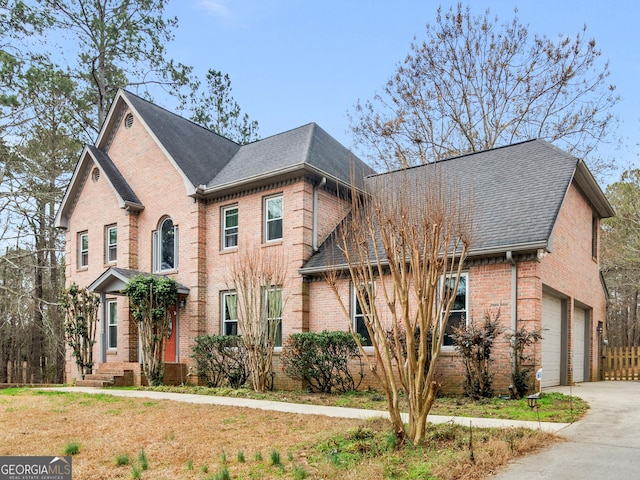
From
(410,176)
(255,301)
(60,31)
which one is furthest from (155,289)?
(60,31)

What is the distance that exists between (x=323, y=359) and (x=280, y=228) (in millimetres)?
4543

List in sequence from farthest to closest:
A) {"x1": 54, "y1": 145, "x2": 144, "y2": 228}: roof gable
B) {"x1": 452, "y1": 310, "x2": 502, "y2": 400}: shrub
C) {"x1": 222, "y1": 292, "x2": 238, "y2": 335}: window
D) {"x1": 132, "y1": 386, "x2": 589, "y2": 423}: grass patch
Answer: {"x1": 54, "y1": 145, "x2": 144, "y2": 228}: roof gable → {"x1": 222, "y1": 292, "x2": 238, "y2": 335}: window → {"x1": 452, "y1": 310, "x2": 502, "y2": 400}: shrub → {"x1": 132, "y1": 386, "x2": 589, "y2": 423}: grass patch

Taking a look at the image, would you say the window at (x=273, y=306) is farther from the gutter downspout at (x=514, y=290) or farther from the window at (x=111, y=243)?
the window at (x=111, y=243)

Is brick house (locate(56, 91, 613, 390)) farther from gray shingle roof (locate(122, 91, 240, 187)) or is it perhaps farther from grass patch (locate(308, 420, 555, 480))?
grass patch (locate(308, 420, 555, 480))

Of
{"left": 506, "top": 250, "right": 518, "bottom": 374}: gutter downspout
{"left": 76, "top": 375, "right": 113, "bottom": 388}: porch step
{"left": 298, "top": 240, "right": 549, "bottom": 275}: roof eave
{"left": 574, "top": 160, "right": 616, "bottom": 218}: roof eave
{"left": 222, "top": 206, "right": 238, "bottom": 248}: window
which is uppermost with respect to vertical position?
{"left": 574, "top": 160, "right": 616, "bottom": 218}: roof eave

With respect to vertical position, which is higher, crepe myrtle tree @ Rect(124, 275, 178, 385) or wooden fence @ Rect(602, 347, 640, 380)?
crepe myrtle tree @ Rect(124, 275, 178, 385)

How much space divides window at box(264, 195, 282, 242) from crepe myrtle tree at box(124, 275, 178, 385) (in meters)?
3.41

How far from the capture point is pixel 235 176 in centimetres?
1741

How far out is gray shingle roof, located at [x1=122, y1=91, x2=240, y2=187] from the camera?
18.0 m

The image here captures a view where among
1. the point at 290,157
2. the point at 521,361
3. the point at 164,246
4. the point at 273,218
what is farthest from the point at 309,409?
the point at 164,246

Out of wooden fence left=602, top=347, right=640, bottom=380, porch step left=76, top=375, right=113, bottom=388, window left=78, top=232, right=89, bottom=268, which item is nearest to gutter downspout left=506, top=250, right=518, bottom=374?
wooden fence left=602, top=347, right=640, bottom=380

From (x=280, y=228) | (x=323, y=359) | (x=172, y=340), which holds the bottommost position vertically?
(x=172, y=340)

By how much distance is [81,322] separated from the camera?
17.9 meters

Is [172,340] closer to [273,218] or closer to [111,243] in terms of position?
[111,243]
